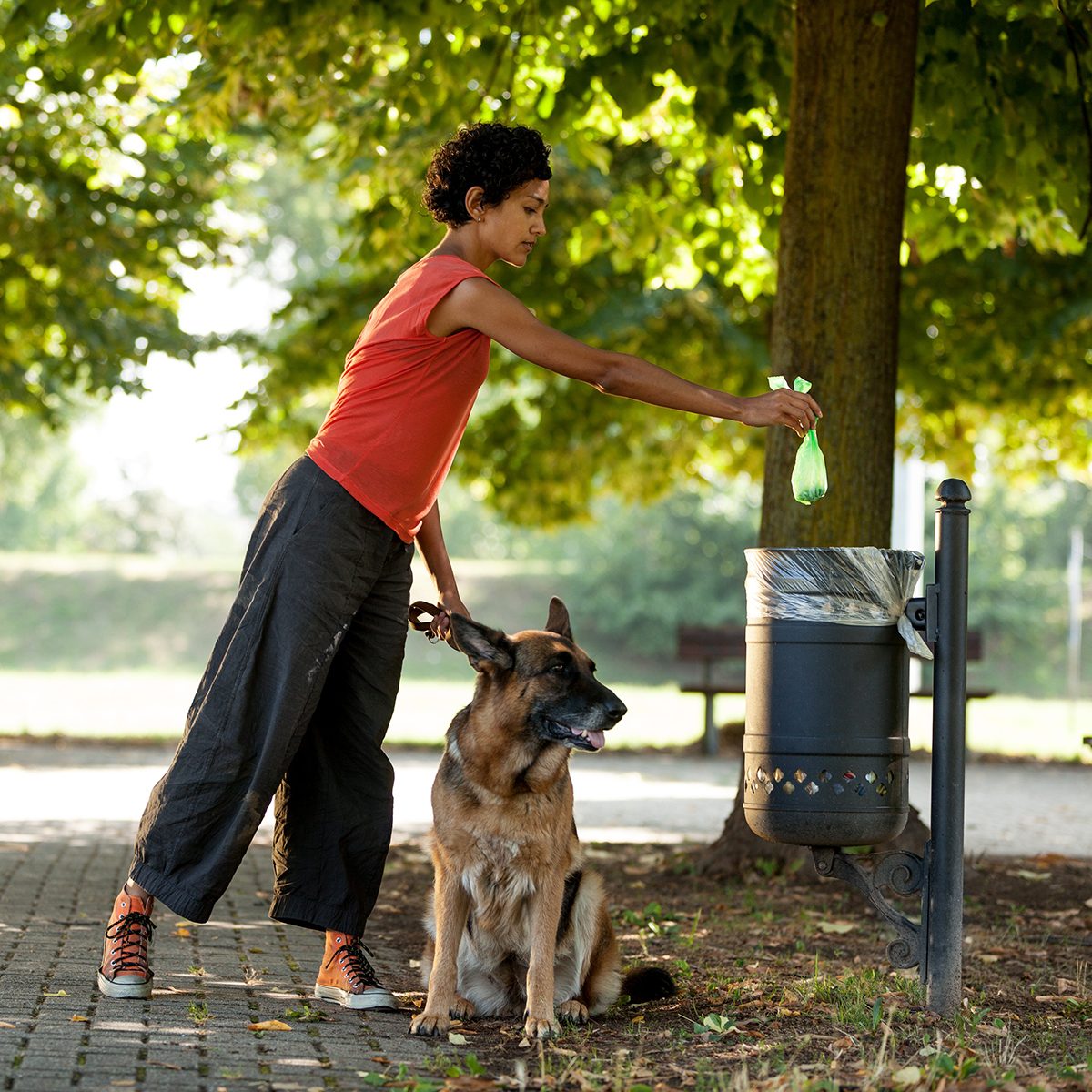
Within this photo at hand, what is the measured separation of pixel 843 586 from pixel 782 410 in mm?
629

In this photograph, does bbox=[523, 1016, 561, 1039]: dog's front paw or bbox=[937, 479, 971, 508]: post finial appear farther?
bbox=[937, 479, 971, 508]: post finial

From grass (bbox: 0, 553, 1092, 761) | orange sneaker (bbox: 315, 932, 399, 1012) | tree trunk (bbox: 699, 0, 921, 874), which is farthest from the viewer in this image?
grass (bbox: 0, 553, 1092, 761)

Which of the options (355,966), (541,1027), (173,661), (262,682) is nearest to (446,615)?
(262,682)

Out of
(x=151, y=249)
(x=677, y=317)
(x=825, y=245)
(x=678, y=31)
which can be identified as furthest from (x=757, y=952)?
(x=151, y=249)

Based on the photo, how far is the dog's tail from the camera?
4.78m

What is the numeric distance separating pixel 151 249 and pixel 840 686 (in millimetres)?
11092

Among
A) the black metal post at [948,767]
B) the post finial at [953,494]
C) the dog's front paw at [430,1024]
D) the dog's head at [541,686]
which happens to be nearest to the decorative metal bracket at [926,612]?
the black metal post at [948,767]

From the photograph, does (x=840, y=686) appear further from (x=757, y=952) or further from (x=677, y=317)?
(x=677, y=317)

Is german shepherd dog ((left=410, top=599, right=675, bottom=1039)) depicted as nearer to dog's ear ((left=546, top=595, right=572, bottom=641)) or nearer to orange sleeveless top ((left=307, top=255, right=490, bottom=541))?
dog's ear ((left=546, top=595, right=572, bottom=641))

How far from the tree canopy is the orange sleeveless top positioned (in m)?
3.48

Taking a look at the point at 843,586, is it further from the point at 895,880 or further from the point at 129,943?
the point at 129,943

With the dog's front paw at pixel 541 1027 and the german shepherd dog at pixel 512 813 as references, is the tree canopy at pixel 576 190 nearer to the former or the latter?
the german shepherd dog at pixel 512 813

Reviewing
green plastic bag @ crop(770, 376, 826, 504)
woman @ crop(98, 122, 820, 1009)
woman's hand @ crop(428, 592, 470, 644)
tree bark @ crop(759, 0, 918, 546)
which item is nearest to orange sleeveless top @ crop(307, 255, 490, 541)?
woman @ crop(98, 122, 820, 1009)

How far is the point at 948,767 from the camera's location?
4.47 metres
